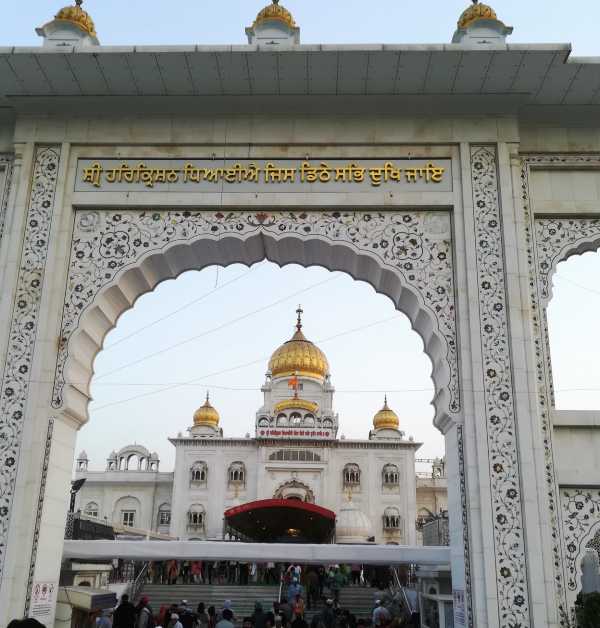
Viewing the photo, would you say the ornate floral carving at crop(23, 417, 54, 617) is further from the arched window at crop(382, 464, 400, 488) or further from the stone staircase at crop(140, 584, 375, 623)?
the arched window at crop(382, 464, 400, 488)

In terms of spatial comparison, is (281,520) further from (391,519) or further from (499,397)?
(391,519)

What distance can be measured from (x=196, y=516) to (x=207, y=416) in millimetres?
6106

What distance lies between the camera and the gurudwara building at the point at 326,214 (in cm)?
541

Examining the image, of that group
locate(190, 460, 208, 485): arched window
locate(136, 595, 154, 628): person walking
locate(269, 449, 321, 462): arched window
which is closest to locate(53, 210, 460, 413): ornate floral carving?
locate(136, 595, 154, 628): person walking

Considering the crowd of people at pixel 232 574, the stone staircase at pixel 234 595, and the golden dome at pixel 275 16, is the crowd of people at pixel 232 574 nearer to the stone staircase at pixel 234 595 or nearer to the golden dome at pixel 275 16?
the stone staircase at pixel 234 595

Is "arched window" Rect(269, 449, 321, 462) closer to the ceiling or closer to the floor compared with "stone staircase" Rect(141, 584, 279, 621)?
closer to the ceiling

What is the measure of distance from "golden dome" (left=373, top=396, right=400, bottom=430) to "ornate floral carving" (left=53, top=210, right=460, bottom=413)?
27082 millimetres

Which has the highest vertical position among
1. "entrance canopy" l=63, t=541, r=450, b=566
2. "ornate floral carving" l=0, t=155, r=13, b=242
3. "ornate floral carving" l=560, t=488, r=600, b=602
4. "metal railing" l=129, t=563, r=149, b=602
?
"ornate floral carving" l=0, t=155, r=13, b=242

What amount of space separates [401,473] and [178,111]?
79.8ft

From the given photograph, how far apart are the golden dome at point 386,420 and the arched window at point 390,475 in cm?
362

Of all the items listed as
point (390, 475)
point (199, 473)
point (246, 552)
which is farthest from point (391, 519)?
point (246, 552)

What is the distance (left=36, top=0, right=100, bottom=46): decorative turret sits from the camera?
6023 mm

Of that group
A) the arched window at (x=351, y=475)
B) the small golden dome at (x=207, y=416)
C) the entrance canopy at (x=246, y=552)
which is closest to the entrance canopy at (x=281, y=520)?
the entrance canopy at (x=246, y=552)

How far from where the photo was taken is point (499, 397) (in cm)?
549
